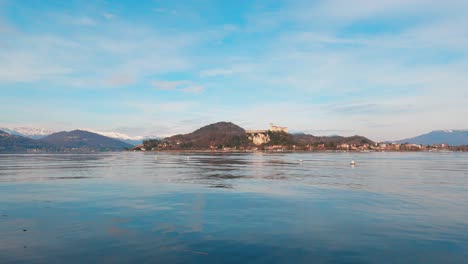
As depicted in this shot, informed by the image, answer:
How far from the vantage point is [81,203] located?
26047 millimetres

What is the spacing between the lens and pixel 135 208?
24.2 metres

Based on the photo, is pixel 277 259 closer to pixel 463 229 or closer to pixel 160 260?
pixel 160 260

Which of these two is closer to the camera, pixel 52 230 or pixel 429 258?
pixel 429 258

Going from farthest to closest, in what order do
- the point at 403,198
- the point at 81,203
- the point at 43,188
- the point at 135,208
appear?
the point at 43,188
the point at 403,198
the point at 81,203
the point at 135,208

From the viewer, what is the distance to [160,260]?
13.5 metres

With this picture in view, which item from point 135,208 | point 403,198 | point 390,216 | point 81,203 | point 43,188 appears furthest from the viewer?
point 43,188

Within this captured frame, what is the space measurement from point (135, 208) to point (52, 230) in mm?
6734

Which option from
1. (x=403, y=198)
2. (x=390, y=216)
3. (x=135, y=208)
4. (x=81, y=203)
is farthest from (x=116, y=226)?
(x=403, y=198)

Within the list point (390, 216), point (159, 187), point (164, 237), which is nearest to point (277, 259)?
point (164, 237)

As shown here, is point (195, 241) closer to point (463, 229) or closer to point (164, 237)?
point (164, 237)

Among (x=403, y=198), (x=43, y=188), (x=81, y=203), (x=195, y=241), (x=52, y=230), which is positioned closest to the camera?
(x=195, y=241)

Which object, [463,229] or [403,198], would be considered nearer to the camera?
[463,229]

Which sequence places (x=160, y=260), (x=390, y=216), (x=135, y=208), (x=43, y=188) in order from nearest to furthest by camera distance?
(x=160, y=260) < (x=390, y=216) < (x=135, y=208) < (x=43, y=188)

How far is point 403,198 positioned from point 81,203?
2557 centimetres
